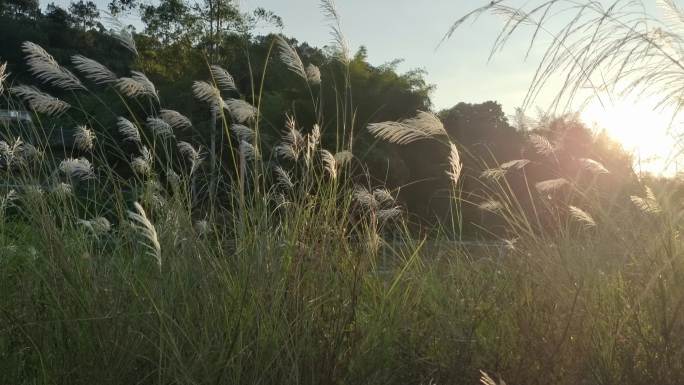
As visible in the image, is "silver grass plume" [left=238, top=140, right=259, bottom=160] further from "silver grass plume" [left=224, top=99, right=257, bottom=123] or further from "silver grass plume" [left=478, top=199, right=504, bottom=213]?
"silver grass plume" [left=478, top=199, right=504, bottom=213]

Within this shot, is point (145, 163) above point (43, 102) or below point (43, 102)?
below

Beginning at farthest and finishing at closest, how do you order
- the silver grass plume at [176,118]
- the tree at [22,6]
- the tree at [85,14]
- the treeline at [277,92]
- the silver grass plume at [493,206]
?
1. the tree at [22,6]
2. the treeline at [277,92]
3. the tree at [85,14]
4. the silver grass plume at [493,206]
5. the silver grass plume at [176,118]

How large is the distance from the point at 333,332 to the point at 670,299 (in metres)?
1.11

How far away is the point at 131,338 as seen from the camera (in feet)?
6.66

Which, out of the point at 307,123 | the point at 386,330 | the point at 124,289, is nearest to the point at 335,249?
the point at 386,330

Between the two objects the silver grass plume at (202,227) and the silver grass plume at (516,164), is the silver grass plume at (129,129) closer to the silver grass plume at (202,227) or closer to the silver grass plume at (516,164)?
the silver grass plume at (202,227)

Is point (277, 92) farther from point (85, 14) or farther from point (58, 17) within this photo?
point (58, 17)

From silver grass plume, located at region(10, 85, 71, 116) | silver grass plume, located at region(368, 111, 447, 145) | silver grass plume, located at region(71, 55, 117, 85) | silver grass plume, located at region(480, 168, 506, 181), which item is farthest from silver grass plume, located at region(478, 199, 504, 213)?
silver grass plume, located at region(10, 85, 71, 116)

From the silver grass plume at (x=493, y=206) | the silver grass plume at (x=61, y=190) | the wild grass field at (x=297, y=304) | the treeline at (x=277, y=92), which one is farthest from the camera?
the treeline at (x=277, y=92)

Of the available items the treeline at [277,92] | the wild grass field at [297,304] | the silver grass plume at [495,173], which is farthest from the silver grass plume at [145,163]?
the treeline at [277,92]

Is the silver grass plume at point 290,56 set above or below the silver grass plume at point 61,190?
above

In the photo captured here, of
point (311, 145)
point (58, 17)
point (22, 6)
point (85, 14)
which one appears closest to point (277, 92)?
point (85, 14)

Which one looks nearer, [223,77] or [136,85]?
[136,85]

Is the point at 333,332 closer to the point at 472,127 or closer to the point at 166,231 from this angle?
the point at 166,231
